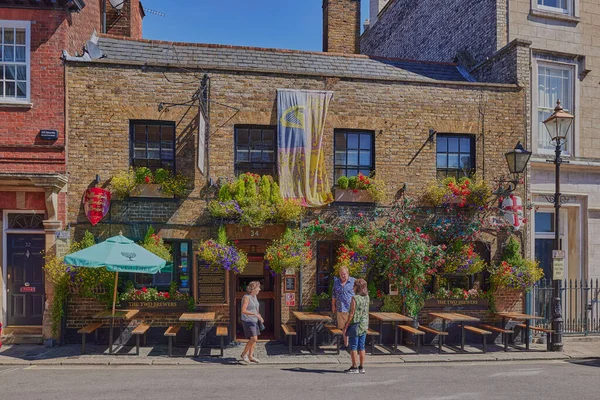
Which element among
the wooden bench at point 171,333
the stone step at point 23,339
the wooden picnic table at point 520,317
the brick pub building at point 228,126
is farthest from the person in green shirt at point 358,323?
the stone step at point 23,339

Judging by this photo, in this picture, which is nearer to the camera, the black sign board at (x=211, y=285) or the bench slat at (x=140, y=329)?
the bench slat at (x=140, y=329)

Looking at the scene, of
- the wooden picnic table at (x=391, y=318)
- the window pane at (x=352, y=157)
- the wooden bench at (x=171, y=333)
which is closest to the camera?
the wooden bench at (x=171, y=333)

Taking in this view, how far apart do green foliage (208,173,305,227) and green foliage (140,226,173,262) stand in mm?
1266

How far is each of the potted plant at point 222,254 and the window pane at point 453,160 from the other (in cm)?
565

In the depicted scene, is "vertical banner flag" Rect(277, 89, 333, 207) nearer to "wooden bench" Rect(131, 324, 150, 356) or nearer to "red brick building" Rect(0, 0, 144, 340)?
"wooden bench" Rect(131, 324, 150, 356)

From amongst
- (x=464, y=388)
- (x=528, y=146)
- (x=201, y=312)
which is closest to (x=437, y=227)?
(x=528, y=146)

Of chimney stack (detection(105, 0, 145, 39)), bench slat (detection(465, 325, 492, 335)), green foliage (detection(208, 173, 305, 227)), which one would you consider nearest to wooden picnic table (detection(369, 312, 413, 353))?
bench slat (detection(465, 325, 492, 335))

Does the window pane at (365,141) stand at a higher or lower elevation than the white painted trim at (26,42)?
lower

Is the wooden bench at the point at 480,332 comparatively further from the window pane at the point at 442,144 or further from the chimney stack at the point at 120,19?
the chimney stack at the point at 120,19

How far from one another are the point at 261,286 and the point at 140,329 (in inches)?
123

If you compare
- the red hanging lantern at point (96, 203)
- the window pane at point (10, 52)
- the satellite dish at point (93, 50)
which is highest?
the satellite dish at point (93, 50)

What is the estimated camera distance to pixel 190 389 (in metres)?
8.71

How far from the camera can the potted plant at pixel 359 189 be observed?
12953mm

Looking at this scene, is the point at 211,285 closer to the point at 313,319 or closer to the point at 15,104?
the point at 313,319
